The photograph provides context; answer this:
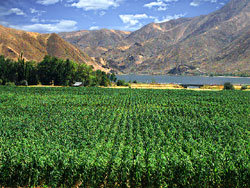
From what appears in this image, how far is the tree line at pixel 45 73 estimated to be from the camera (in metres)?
104

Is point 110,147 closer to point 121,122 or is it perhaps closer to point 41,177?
point 41,177

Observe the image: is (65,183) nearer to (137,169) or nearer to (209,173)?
(137,169)

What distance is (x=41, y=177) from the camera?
59.6 feet

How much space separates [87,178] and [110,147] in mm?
5083

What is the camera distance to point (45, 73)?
111m

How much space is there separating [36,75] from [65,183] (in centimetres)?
9615

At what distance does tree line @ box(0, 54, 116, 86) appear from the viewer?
10381cm

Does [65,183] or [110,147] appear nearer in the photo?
[65,183]

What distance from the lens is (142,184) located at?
1803cm

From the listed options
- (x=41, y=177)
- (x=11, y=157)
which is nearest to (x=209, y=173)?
(x=41, y=177)

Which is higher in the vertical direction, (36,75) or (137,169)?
(36,75)

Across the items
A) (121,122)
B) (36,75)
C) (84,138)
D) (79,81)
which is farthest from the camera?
(79,81)

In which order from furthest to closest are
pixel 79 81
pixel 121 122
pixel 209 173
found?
pixel 79 81 → pixel 121 122 → pixel 209 173

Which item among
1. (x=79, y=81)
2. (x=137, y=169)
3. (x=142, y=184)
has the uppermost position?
(x=79, y=81)
